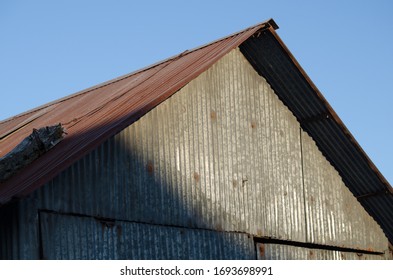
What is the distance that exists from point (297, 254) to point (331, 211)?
4.79 feet

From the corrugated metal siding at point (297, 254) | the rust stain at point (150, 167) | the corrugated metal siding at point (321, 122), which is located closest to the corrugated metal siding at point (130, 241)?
the corrugated metal siding at point (297, 254)

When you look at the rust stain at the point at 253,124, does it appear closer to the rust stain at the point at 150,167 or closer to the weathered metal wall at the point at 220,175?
the weathered metal wall at the point at 220,175

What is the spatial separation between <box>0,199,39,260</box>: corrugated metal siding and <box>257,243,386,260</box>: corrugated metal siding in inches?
192

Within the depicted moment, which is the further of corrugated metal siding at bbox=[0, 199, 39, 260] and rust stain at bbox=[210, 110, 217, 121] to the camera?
rust stain at bbox=[210, 110, 217, 121]

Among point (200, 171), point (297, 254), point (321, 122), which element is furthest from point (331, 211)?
point (200, 171)

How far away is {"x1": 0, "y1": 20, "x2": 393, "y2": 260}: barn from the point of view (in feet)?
39.6

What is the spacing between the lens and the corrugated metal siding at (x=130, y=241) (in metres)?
11.8

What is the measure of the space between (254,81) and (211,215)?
3.10m

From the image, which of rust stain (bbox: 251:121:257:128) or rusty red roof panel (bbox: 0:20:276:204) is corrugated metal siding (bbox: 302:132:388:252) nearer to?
rust stain (bbox: 251:121:257:128)

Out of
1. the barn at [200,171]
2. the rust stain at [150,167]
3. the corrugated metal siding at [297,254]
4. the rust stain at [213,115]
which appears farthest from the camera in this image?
the corrugated metal siding at [297,254]

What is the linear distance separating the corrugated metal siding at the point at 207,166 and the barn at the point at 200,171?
0.07ft

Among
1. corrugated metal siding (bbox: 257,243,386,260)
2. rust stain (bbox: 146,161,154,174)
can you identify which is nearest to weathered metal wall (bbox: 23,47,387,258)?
rust stain (bbox: 146,161,154,174)

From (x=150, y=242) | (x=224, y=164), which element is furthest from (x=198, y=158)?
(x=150, y=242)

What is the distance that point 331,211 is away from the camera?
16.8m
